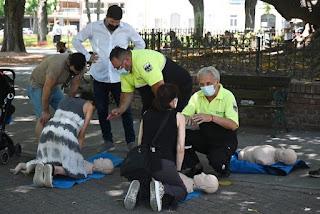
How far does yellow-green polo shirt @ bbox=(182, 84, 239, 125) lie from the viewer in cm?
625

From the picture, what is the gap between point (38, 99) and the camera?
291 inches

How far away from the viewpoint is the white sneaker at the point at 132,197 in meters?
5.25

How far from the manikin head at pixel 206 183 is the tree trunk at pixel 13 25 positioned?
2375 cm

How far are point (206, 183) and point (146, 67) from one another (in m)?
1.40

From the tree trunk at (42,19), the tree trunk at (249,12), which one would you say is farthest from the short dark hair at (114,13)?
the tree trunk at (42,19)

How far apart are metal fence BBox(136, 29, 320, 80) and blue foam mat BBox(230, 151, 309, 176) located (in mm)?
2902

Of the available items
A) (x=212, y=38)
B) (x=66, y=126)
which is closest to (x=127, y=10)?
(x=212, y=38)

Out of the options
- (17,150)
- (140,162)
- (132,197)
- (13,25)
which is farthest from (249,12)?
(132,197)

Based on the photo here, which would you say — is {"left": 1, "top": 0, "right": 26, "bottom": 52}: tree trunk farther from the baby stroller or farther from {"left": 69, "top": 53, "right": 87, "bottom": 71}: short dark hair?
{"left": 69, "top": 53, "right": 87, "bottom": 71}: short dark hair

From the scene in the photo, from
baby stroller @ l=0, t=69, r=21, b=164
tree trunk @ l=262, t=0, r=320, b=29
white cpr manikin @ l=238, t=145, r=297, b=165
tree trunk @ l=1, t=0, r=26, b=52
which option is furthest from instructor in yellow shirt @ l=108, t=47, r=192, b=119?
tree trunk @ l=1, t=0, r=26, b=52

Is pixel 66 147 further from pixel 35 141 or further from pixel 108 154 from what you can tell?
pixel 35 141

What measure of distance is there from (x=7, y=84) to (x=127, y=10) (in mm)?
68598

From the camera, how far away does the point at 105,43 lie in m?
7.50

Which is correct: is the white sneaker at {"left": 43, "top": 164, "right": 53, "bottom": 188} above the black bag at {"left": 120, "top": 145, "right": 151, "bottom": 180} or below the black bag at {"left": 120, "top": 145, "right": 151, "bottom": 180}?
below
